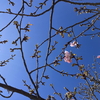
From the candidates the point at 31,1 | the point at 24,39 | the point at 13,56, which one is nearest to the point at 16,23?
the point at 24,39

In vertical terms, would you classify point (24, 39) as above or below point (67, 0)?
below

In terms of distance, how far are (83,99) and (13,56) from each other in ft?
14.6

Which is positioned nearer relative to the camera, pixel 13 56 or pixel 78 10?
pixel 78 10

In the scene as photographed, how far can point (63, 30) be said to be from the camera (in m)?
1.88

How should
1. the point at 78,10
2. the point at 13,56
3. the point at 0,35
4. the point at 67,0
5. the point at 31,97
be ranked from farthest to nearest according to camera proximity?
1. the point at 13,56
2. the point at 78,10
3. the point at 0,35
4. the point at 67,0
5. the point at 31,97

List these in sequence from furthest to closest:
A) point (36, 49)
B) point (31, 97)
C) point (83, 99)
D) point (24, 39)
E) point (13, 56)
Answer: point (83, 99), point (13, 56), point (36, 49), point (24, 39), point (31, 97)

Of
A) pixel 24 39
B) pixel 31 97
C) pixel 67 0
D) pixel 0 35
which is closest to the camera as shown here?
pixel 31 97

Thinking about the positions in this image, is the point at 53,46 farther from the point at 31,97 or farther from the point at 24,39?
the point at 31,97

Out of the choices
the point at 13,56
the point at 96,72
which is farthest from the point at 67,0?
the point at 96,72

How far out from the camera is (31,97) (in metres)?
1.38

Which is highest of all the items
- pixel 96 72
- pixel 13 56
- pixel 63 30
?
pixel 96 72

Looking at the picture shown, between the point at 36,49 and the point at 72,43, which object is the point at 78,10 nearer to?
the point at 72,43

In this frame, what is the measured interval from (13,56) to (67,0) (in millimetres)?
2282

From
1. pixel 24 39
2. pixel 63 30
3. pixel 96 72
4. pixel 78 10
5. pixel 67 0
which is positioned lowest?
pixel 24 39
